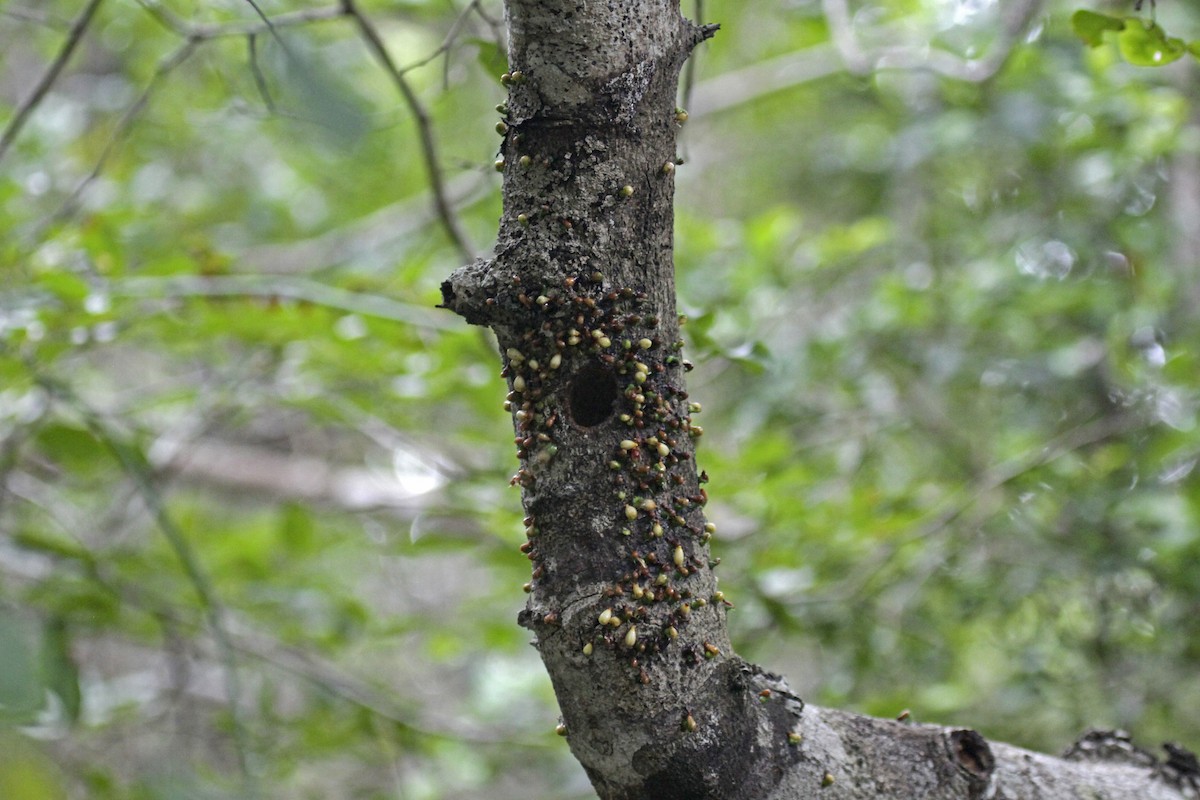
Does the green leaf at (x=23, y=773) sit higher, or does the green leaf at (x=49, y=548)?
the green leaf at (x=49, y=548)

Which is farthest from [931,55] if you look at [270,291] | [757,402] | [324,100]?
[324,100]

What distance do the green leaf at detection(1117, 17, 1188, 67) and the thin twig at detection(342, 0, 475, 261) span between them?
100 centimetres

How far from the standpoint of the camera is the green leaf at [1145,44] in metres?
1.27

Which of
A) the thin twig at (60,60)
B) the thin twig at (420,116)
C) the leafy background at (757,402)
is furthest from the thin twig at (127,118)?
the thin twig at (420,116)

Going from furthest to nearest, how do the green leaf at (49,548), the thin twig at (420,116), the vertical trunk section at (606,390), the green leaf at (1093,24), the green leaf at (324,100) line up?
the green leaf at (49,548)
the thin twig at (420,116)
the green leaf at (1093,24)
the vertical trunk section at (606,390)
the green leaf at (324,100)

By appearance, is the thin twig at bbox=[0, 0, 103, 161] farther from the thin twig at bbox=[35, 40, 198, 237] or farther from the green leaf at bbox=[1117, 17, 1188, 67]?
the green leaf at bbox=[1117, 17, 1188, 67]

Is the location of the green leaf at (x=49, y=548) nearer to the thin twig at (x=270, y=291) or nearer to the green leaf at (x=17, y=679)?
the thin twig at (x=270, y=291)

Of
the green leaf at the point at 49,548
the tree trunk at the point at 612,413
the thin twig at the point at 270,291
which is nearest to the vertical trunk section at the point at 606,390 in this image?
the tree trunk at the point at 612,413

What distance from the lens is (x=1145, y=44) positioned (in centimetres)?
129

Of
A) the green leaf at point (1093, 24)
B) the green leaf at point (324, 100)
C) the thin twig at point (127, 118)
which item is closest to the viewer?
the green leaf at point (324, 100)

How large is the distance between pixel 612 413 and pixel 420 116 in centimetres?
99

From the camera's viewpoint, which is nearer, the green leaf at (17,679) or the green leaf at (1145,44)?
the green leaf at (17,679)

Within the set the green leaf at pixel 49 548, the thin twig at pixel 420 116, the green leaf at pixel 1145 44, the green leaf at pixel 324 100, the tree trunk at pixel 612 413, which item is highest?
the thin twig at pixel 420 116

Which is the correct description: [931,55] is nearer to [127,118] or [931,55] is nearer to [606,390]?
[127,118]
